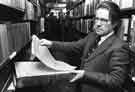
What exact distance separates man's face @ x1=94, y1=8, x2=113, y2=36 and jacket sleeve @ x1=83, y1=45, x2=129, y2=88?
0.66 ft

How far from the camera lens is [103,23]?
120 centimetres

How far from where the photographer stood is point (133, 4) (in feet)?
4.51

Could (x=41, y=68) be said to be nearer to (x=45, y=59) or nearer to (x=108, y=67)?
(x=45, y=59)

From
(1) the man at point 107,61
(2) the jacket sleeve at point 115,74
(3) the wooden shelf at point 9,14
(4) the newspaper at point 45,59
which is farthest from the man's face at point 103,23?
(3) the wooden shelf at point 9,14

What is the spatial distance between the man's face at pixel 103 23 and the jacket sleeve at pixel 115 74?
7.9 inches

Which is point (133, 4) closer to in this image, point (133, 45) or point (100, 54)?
point (133, 45)

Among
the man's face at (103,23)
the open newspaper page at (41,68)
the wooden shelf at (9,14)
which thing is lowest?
the open newspaper page at (41,68)

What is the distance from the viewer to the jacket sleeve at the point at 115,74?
1057 millimetres

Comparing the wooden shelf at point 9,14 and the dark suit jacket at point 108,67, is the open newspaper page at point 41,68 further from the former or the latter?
the wooden shelf at point 9,14

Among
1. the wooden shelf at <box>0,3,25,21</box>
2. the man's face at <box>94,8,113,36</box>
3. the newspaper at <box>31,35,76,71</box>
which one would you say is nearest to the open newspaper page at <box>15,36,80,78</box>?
the newspaper at <box>31,35,76,71</box>

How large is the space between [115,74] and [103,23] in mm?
379

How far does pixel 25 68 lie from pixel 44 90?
18.4 inches

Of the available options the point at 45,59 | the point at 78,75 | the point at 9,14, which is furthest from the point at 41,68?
the point at 9,14

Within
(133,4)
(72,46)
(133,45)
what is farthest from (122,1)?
(72,46)
